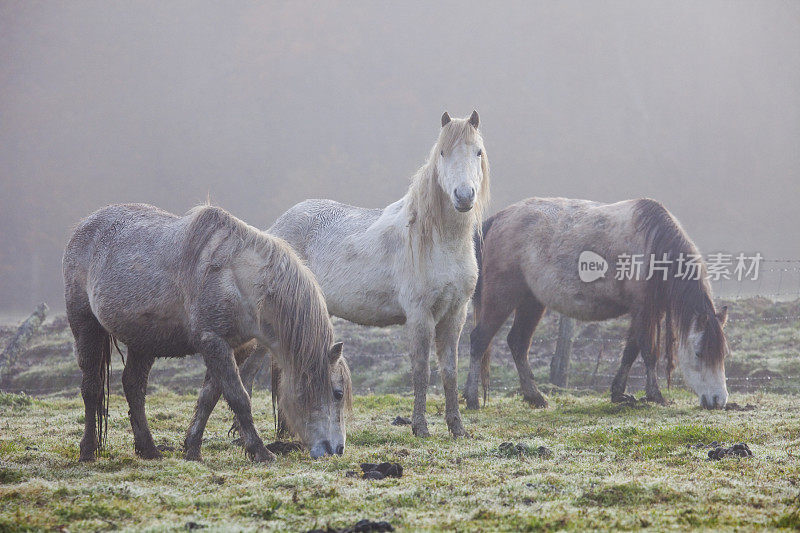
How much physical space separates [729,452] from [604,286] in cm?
465

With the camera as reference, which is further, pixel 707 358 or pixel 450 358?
pixel 707 358

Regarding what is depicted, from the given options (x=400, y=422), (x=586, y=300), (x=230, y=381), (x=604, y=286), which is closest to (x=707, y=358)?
(x=604, y=286)

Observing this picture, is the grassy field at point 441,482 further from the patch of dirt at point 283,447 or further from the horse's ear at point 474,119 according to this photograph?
the horse's ear at point 474,119

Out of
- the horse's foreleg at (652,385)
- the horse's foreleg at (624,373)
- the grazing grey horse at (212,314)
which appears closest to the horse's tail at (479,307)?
the horse's foreleg at (624,373)

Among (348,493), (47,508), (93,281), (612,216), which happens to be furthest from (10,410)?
(612,216)

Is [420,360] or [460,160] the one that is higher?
[460,160]

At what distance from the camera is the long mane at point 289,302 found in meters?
6.14

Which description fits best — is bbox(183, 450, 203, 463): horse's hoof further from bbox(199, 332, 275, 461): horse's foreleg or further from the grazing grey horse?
bbox(199, 332, 275, 461): horse's foreleg

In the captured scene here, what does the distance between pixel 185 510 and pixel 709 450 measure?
4.44 metres

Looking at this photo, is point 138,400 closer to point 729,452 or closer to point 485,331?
point 729,452

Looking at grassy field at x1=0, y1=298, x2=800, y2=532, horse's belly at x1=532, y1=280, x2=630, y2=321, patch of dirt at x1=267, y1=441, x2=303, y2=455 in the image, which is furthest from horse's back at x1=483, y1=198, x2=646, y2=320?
patch of dirt at x1=267, y1=441, x2=303, y2=455

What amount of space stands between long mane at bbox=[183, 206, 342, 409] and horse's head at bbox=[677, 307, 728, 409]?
570 centimetres

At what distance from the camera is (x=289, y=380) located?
621 cm

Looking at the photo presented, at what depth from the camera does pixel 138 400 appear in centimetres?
679
